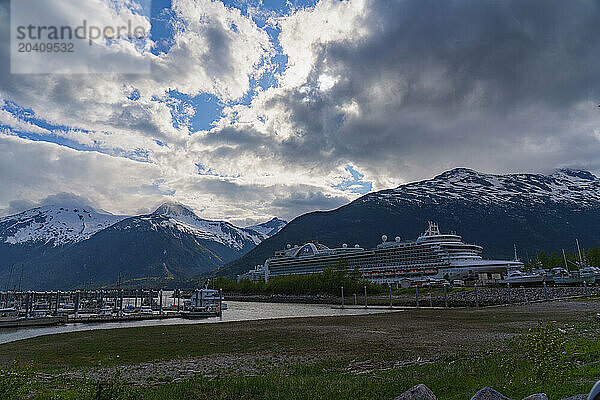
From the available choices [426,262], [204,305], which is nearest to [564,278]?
[426,262]

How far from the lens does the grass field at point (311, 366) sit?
1081 cm

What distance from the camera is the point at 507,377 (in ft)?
42.3

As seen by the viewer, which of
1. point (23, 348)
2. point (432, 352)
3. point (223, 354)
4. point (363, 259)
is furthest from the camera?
point (363, 259)

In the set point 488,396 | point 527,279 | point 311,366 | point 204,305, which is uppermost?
point 488,396

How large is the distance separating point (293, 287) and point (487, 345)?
12816 cm

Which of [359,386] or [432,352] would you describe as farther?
[432,352]

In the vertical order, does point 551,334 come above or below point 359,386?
above

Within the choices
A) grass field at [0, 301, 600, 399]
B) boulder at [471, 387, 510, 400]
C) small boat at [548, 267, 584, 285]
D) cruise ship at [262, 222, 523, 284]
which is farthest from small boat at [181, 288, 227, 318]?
small boat at [548, 267, 584, 285]

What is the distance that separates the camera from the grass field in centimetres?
1081

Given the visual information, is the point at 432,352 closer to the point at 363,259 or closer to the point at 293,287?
the point at 293,287

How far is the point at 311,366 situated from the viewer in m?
18.0

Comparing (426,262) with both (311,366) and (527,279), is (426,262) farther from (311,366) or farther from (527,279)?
(311,366)

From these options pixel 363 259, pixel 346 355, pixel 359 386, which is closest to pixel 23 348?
pixel 346 355

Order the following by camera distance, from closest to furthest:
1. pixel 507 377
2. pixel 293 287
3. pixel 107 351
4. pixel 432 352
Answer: pixel 507 377
pixel 432 352
pixel 107 351
pixel 293 287
